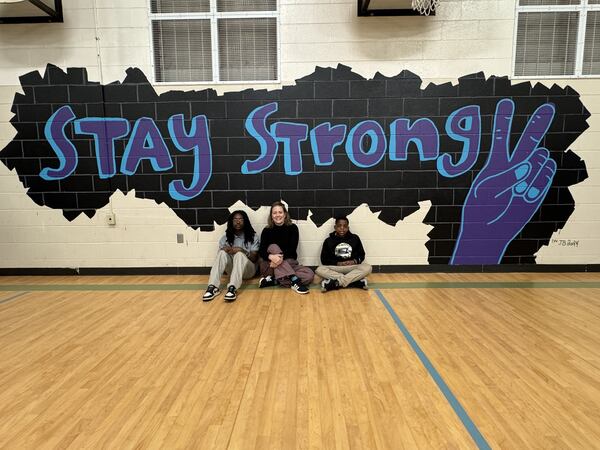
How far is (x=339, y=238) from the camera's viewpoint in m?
4.49

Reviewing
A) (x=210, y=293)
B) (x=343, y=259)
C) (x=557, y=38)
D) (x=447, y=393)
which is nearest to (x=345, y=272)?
(x=343, y=259)

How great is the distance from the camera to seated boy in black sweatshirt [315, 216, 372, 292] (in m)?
4.17

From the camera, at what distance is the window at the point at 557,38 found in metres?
4.42

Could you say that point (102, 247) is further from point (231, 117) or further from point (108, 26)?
point (108, 26)

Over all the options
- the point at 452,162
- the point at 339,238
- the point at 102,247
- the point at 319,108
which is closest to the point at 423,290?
the point at 339,238

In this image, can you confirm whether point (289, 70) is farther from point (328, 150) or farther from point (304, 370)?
point (304, 370)

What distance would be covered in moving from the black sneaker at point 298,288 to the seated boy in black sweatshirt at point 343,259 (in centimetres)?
25

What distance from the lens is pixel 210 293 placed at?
3.85 metres

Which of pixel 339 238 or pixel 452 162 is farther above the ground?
pixel 452 162

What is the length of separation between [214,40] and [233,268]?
2738 mm

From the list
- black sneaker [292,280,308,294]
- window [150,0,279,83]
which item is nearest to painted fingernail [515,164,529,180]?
black sneaker [292,280,308,294]

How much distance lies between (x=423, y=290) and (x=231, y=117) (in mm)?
3016

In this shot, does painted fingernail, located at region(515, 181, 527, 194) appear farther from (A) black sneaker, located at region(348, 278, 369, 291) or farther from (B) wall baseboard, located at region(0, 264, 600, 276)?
(A) black sneaker, located at region(348, 278, 369, 291)

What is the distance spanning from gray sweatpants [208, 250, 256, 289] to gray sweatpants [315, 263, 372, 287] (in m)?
0.79
